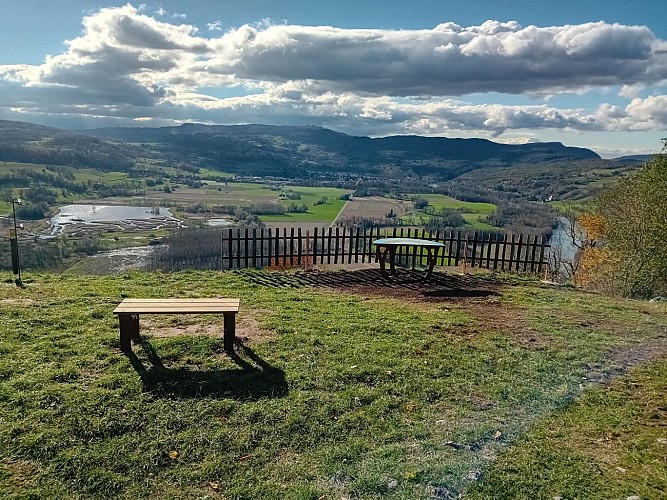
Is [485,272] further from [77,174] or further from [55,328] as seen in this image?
[77,174]

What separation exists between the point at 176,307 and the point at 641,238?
58.4 feet

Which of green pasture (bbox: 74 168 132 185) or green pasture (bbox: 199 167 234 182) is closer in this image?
green pasture (bbox: 74 168 132 185)

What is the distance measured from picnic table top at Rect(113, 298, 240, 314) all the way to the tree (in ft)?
52.2

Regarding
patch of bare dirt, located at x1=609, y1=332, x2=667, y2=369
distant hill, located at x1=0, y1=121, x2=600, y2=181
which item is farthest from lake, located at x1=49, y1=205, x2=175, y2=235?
patch of bare dirt, located at x1=609, y1=332, x2=667, y2=369

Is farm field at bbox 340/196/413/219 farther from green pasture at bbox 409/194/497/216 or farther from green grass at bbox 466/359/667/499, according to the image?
green grass at bbox 466/359/667/499

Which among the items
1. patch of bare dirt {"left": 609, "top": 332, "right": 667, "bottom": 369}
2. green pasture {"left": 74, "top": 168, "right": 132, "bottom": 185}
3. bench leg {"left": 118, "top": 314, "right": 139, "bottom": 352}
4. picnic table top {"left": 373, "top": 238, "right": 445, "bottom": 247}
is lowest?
green pasture {"left": 74, "top": 168, "right": 132, "bottom": 185}

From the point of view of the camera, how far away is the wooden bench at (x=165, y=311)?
6.80m

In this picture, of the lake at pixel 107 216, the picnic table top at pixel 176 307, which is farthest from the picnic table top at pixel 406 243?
the lake at pixel 107 216

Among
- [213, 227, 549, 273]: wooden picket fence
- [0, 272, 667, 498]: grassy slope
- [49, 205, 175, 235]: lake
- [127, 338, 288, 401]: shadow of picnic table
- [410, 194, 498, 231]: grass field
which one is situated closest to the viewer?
[0, 272, 667, 498]: grassy slope

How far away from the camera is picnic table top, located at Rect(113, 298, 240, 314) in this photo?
6785 mm

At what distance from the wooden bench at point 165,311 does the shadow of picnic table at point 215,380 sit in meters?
0.35

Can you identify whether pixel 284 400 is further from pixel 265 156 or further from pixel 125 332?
pixel 265 156

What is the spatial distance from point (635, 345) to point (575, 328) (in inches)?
43.9

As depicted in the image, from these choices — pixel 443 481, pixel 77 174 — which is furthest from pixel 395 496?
pixel 77 174
